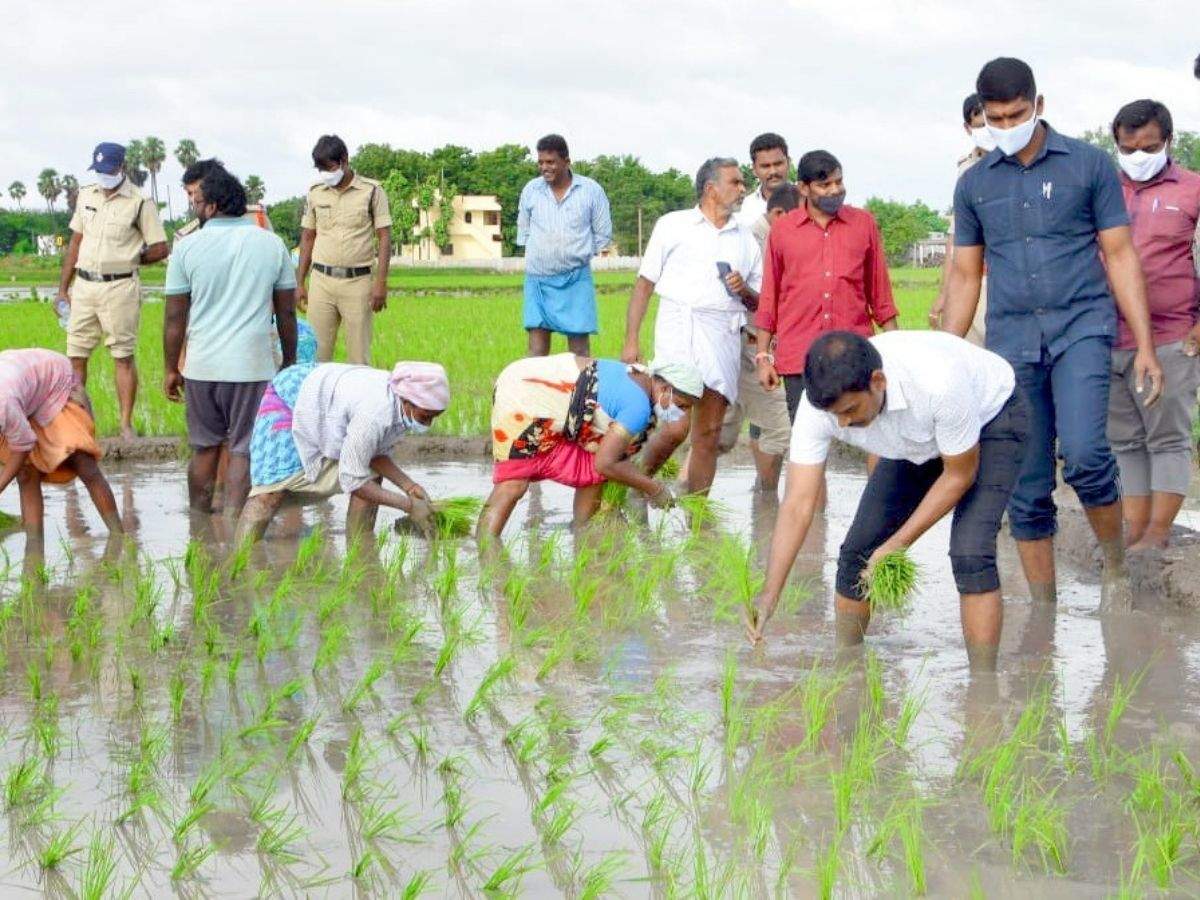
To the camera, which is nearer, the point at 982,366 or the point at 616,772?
the point at 616,772

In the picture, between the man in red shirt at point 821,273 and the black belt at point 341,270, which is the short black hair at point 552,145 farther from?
the man in red shirt at point 821,273

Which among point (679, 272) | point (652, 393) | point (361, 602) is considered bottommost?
point (361, 602)

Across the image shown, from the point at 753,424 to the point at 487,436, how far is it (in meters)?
2.01

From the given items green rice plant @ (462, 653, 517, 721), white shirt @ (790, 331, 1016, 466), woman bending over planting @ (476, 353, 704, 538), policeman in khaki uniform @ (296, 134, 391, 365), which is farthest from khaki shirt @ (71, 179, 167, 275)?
white shirt @ (790, 331, 1016, 466)

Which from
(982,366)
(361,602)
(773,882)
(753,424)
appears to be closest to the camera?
(773,882)

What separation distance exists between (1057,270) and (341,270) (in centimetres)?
511

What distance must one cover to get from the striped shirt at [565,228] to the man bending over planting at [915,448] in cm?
485

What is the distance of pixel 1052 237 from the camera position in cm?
529

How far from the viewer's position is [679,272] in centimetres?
756

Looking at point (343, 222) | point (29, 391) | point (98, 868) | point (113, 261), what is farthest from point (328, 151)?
point (98, 868)

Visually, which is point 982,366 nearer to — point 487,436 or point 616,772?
point 616,772

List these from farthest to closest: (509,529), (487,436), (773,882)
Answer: (487,436) < (509,529) < (773,882)

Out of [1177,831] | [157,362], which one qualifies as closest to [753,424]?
[1177,831]

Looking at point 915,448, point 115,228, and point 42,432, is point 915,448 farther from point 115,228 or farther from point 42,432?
point 115,228
